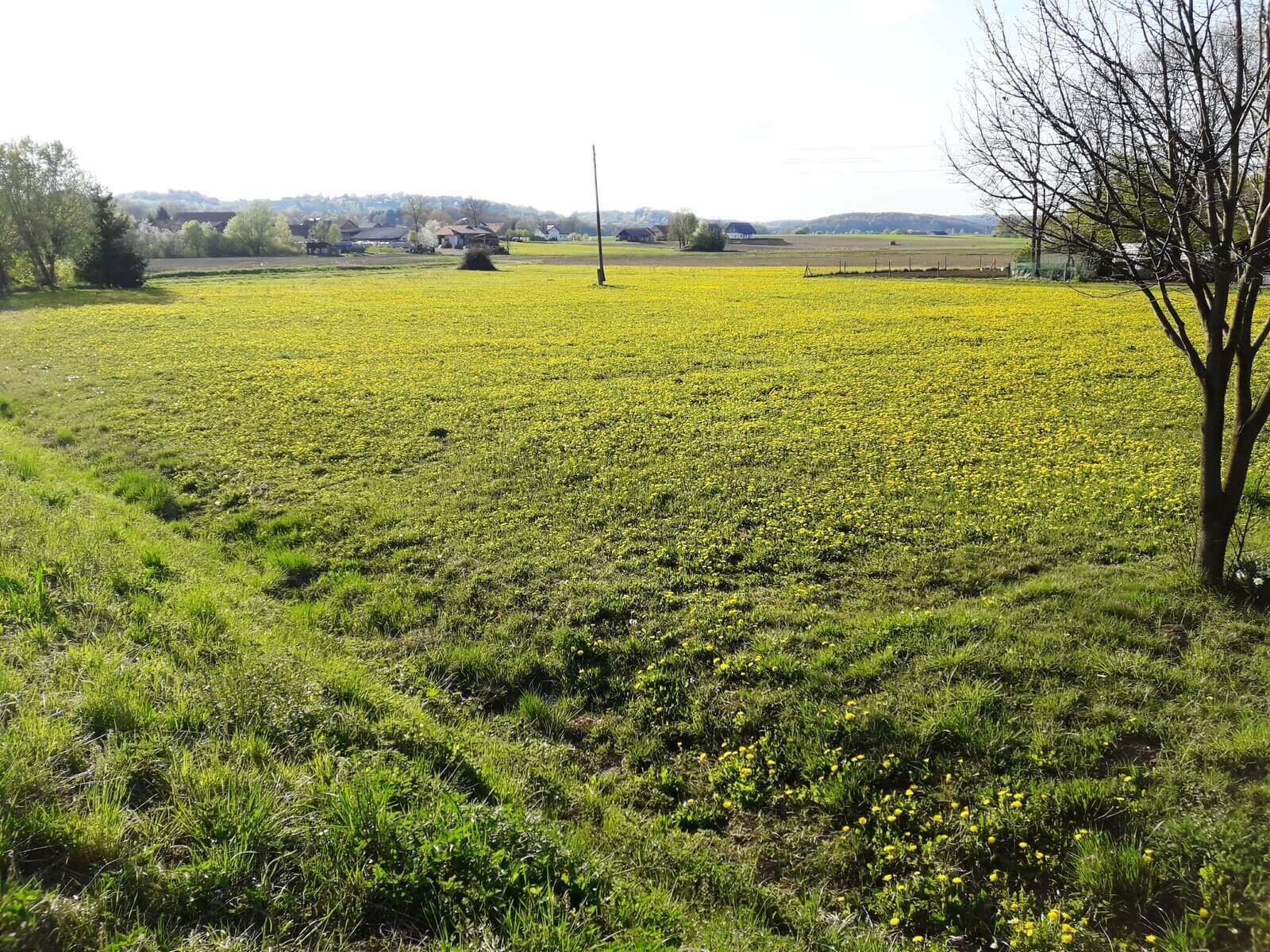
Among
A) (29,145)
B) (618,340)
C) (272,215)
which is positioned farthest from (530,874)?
(272,215)

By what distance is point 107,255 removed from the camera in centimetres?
5009

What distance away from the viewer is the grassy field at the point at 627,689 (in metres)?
3.44

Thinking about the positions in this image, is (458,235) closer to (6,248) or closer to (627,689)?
(6,248)

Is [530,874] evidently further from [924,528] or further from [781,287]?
[781,287]

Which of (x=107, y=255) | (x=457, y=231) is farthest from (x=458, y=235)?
(x=107, y=255)

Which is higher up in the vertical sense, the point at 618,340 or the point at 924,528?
the point at 618,340

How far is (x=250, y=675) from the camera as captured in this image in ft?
16.9

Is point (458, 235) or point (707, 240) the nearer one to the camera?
point (707, 240)

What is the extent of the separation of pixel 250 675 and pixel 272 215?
121399mm

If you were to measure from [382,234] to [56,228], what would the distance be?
12701 centimetres

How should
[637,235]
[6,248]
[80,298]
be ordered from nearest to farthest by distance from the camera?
[80,298], [6,248], [637,235]

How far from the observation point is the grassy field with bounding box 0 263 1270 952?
344cm

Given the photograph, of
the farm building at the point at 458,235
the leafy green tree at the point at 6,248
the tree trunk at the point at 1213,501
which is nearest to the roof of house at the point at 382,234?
the farm building at the point at 458,235

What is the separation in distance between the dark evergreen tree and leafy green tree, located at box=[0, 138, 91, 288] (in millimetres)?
935
